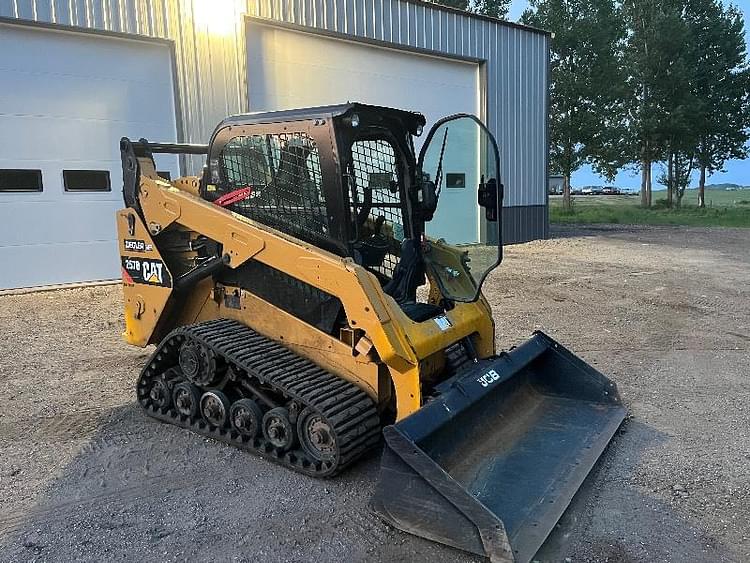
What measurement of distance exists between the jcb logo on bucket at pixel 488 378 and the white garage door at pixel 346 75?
882 centimetres

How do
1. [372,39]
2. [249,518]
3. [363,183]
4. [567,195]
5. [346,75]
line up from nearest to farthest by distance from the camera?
[249,518], [363,183], [346,75], [372,39], [567,195]

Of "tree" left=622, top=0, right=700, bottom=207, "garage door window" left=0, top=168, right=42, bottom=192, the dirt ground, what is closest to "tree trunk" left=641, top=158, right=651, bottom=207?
"tree" left=622, top=0, right=700, bottom=207

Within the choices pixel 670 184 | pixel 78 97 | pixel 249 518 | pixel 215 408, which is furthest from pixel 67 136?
pixel 670 184

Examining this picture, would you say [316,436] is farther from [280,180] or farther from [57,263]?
[57,263]

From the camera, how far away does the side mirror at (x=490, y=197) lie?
3.86 meters

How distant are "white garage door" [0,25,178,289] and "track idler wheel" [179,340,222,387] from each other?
664 cm

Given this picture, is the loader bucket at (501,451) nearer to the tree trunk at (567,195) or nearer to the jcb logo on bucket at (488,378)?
the jcb logo on bucket at (488,378)

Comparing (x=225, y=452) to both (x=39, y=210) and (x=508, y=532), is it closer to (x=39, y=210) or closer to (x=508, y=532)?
(x=508, y=532)

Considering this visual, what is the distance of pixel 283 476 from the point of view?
378 cm

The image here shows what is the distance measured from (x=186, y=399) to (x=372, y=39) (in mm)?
10337

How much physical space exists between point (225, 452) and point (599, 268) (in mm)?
9477

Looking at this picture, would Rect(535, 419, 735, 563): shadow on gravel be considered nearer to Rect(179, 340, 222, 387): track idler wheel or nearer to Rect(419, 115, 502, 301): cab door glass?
Rect(419, 115, 502, 301): cab door glass

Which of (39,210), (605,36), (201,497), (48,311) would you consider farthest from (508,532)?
(605,36)

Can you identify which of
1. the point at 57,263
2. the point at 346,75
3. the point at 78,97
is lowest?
the point at 57,263
